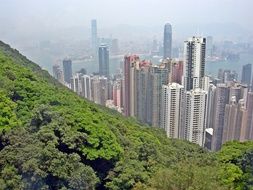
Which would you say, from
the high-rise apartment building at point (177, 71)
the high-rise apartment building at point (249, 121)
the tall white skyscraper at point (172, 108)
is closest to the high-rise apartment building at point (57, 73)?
the high-rise apartment building at point (177, 71)

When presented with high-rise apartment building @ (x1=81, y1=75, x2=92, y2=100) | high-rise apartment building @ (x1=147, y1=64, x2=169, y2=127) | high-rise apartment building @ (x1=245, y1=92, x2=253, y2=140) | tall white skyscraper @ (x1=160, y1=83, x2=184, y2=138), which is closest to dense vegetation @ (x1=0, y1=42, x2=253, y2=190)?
tall white skyscraper @ (x1=160, y1=83, x2=184, y2=138)

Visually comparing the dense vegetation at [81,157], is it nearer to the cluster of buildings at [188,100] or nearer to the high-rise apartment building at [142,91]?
the cluster of buildings at [188,100]

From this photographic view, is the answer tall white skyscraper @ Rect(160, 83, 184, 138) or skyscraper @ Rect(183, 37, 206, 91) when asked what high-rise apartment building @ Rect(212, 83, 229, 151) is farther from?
tall white skyscraper @ Rect(160, 83, 184, 138)

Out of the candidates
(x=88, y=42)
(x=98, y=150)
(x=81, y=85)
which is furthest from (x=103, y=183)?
(x=88, y=42)

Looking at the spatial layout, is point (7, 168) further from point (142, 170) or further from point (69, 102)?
point (69, 102)

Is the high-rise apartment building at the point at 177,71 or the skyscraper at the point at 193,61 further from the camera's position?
the high-rise apartment building at the point at 177,71

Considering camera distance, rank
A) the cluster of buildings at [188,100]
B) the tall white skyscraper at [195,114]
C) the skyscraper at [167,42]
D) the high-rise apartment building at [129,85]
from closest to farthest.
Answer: the tall white skyscraper at [195,114] → the cluster of buildings at [188,100] → the high-rise apartment building at [129,85] → the skyscraper at [167,42]

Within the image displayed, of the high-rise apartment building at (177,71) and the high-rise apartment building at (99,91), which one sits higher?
the high-rise apartment building at (177,71)
